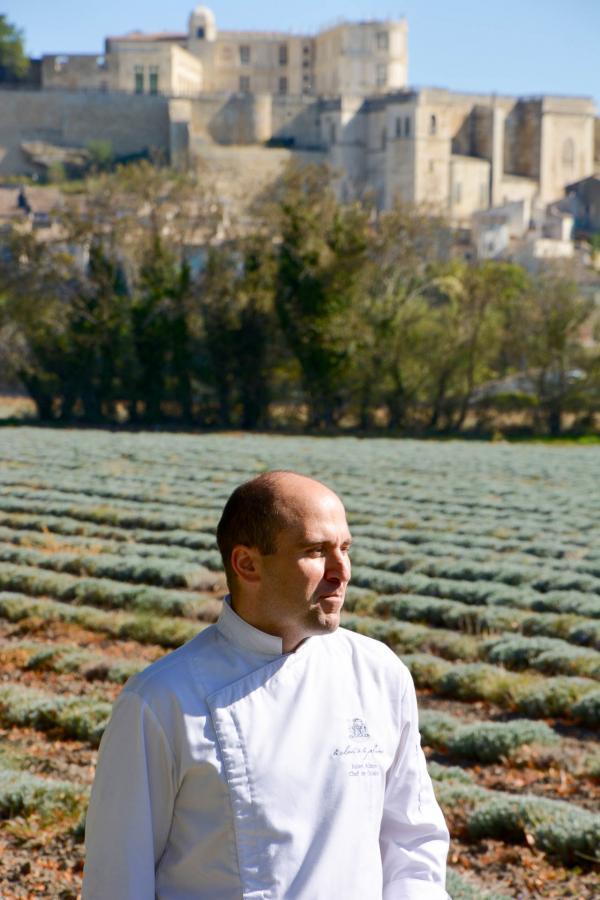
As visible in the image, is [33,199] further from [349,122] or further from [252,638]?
[252,638]

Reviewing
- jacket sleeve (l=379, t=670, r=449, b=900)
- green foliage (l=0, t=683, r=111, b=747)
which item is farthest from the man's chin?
green foliage (l=0, t=683, r=111, b=747)

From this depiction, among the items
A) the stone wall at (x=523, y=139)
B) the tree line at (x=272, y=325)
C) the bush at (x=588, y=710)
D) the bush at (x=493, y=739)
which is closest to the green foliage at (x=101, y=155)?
the stone wall at (x=523, y=139)

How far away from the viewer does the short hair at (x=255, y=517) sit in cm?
293

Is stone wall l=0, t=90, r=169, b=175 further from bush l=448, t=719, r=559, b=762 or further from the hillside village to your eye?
bush l=448, t=719, r=559, b=762

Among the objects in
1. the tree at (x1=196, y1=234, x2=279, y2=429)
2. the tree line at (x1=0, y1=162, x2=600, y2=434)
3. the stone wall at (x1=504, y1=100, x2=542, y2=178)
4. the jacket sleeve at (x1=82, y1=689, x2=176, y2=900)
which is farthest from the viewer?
the stone wall at (x1=504, y1=100, x2=542, y2=178)

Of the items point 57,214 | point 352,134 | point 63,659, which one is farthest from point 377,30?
point 63,659

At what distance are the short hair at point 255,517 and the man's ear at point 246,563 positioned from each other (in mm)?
13

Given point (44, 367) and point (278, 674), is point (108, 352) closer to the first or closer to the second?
point (44, 367)

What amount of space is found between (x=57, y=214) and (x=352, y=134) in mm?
63847

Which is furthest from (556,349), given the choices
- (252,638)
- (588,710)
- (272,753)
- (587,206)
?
(587,206)

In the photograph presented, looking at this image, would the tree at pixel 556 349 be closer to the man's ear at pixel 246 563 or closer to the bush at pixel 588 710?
the bush at pixel 588 710

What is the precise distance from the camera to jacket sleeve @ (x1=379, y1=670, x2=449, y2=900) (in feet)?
9.72

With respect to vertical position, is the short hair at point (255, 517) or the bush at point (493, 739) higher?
the short hair at point (255, 517)

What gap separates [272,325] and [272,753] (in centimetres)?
3944
